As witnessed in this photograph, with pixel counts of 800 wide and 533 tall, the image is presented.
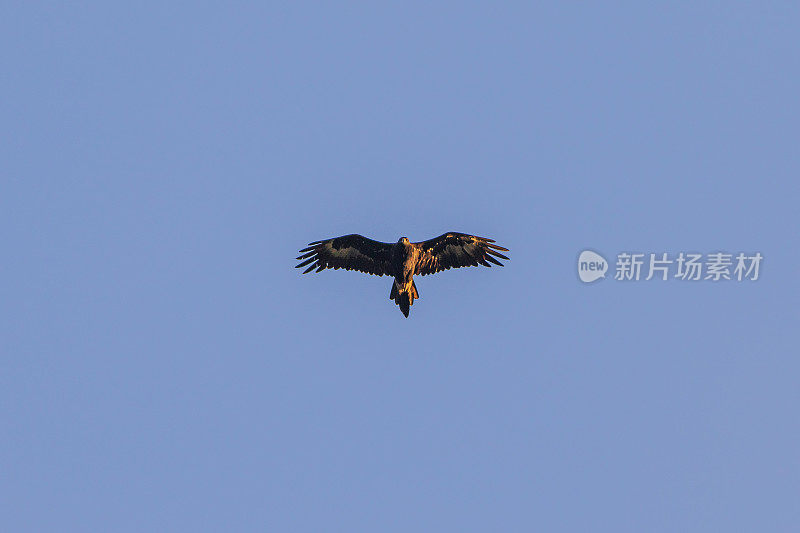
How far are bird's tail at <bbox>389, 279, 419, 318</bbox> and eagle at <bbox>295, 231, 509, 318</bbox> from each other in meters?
0.03

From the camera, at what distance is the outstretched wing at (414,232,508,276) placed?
4968 inches

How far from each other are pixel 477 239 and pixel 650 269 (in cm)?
669

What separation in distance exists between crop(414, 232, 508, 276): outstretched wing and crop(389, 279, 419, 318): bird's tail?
0.90m

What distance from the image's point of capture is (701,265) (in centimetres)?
12962

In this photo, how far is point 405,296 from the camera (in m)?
125

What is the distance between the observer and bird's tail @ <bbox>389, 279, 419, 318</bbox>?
12500 centimetres

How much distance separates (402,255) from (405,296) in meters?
1.30

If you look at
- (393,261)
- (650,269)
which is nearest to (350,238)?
(393,261)

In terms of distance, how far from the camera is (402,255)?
412ft

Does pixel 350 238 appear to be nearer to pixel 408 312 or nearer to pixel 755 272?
pixel 408 312

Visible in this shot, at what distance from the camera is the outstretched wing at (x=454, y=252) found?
126 m

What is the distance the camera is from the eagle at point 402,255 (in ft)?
412

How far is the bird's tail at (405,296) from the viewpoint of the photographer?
125 metres

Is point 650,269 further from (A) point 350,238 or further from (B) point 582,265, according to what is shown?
(A) point 350,238
